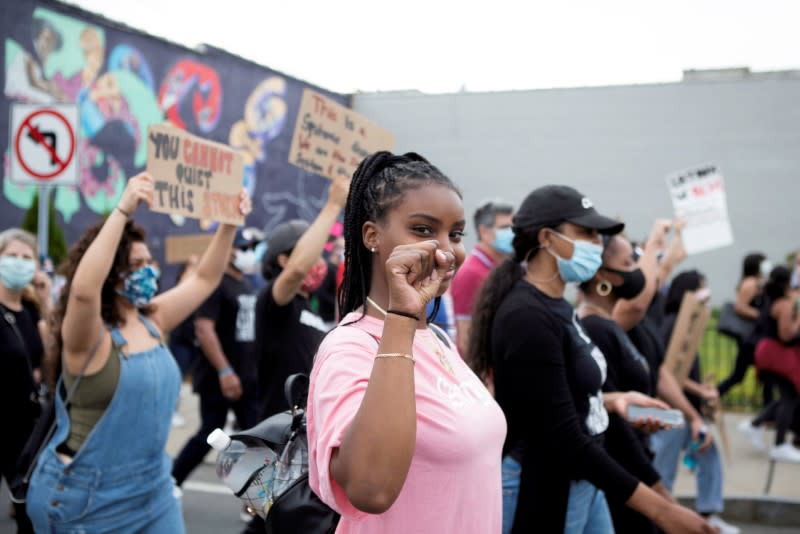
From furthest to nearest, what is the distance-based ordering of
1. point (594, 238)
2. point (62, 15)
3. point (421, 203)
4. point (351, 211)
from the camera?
point (62, 15) < point (594, 238) < point (351, 211) < point (421, 203)

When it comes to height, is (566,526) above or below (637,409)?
below

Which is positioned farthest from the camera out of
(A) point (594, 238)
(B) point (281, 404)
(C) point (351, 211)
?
(B) point (281, 404)

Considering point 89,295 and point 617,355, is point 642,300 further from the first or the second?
point 89,295

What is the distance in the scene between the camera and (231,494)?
7.11m

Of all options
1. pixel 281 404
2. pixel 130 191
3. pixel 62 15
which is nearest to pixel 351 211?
pixel 130 191

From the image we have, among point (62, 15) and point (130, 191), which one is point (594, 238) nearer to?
point (130, 191)

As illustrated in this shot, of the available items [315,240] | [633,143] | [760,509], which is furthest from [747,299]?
[633,143]

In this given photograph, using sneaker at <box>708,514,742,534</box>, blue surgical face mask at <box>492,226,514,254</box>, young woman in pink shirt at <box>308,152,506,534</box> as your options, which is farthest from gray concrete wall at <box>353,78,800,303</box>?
young woman in pink shirt at <box>308,152,506,534</box>

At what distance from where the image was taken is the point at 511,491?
3.18 metres

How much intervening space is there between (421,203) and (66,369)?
2.14m

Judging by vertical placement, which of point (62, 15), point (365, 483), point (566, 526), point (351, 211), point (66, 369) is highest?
point (62, 15)

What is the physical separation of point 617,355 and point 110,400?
2.19 meters

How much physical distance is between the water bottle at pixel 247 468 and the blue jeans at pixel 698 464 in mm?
4055

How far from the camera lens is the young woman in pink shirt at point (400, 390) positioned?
5.40 ft
